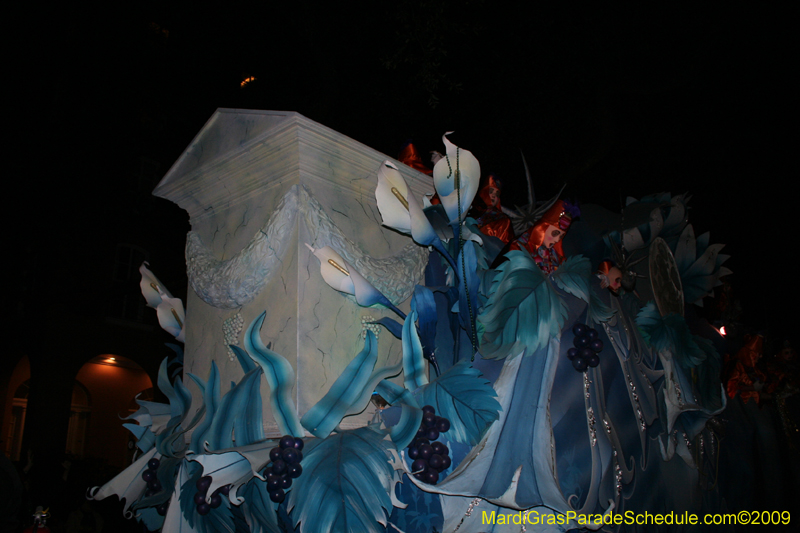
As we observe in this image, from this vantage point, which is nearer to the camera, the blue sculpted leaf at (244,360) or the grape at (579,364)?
the blue sculpted leaf at (244,360)

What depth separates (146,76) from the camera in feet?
41.3

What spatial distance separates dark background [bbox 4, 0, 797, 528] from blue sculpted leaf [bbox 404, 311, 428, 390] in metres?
3.80

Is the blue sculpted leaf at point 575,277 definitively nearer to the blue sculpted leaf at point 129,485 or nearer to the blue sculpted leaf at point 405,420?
the blue sculpted leaf at point 405,420

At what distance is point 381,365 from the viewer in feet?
9.11

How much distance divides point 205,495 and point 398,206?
4.35 feet

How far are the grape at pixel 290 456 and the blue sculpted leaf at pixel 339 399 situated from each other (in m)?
0.15

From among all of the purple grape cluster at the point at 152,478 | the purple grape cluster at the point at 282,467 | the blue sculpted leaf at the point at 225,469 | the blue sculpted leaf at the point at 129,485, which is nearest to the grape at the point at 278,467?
the purple grape cluster at the point at 282,467

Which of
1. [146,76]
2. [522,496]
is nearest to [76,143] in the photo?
[146,76]

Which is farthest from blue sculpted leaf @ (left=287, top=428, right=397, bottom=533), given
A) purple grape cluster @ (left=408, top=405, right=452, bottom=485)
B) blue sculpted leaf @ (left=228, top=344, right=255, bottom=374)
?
blue sculpted leaf @ (left=228, top=344, right=255, bottom=374)

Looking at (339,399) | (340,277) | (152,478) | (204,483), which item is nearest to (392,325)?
(340,277)

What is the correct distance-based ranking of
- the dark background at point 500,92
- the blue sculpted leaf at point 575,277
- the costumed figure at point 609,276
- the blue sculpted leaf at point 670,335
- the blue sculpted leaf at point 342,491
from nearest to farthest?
the blue sculpted leaf at point 342,491 → the blue sculpted leaf at point 575,277 → the costumed figure at point 609,276 → the blue sculpted leaf at point 670,335 → the dark background at point 500,92

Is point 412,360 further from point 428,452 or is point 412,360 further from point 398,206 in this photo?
point 398,206

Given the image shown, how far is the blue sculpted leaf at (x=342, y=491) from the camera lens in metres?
2.10

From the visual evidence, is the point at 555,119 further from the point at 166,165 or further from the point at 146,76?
the point at 166,165
